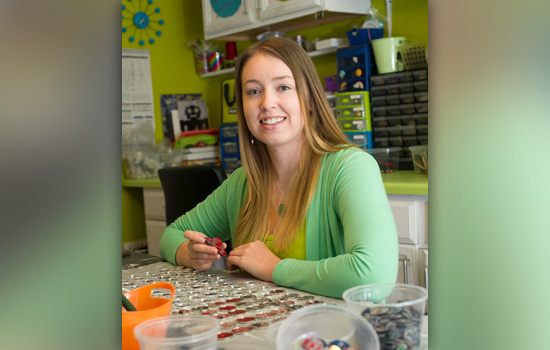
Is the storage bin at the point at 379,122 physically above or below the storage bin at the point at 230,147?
above

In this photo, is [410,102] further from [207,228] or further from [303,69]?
[207,228]

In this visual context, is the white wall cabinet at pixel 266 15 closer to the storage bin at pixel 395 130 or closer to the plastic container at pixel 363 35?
the plastic container at pixel 363 35

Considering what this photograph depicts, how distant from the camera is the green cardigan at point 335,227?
49cm

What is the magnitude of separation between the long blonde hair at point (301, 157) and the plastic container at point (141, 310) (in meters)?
0.13

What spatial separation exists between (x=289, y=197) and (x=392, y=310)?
20 centimetres

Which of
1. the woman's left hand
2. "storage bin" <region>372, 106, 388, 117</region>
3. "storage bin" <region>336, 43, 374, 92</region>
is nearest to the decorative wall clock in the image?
the woman's left hand

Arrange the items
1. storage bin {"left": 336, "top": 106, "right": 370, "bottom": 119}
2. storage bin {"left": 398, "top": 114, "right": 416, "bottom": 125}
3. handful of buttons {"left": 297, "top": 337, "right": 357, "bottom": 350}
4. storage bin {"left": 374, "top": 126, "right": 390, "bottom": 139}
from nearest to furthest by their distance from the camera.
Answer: handful of buttons {"left": 297, "top": 337, "right": 357, "bottom": 350}, storage bin {"left": 398, "top": 114, "right": 416, "bottom": 125}, storage bin {"left": 374, "top": 126, "right": 390, "bottom": 139}, storage bin {"left": 336, "top": 106, "right": 370, "bottom": 119}

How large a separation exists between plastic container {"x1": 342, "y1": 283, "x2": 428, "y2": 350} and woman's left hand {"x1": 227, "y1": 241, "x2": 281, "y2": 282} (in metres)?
0.15

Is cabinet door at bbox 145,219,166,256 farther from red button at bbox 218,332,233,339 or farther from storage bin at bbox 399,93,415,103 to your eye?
storage bin at bbox 399,93,415,103

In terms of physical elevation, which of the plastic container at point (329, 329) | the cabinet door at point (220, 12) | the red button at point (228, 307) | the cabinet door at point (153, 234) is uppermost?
the cabinet door at point (220, 12)

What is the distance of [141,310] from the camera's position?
0.43 metres

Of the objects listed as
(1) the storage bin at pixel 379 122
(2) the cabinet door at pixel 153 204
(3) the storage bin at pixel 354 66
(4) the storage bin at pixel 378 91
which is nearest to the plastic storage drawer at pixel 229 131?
(2) the cabinet door at pixel 153 204

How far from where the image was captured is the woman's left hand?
Result: 561 millimetres
